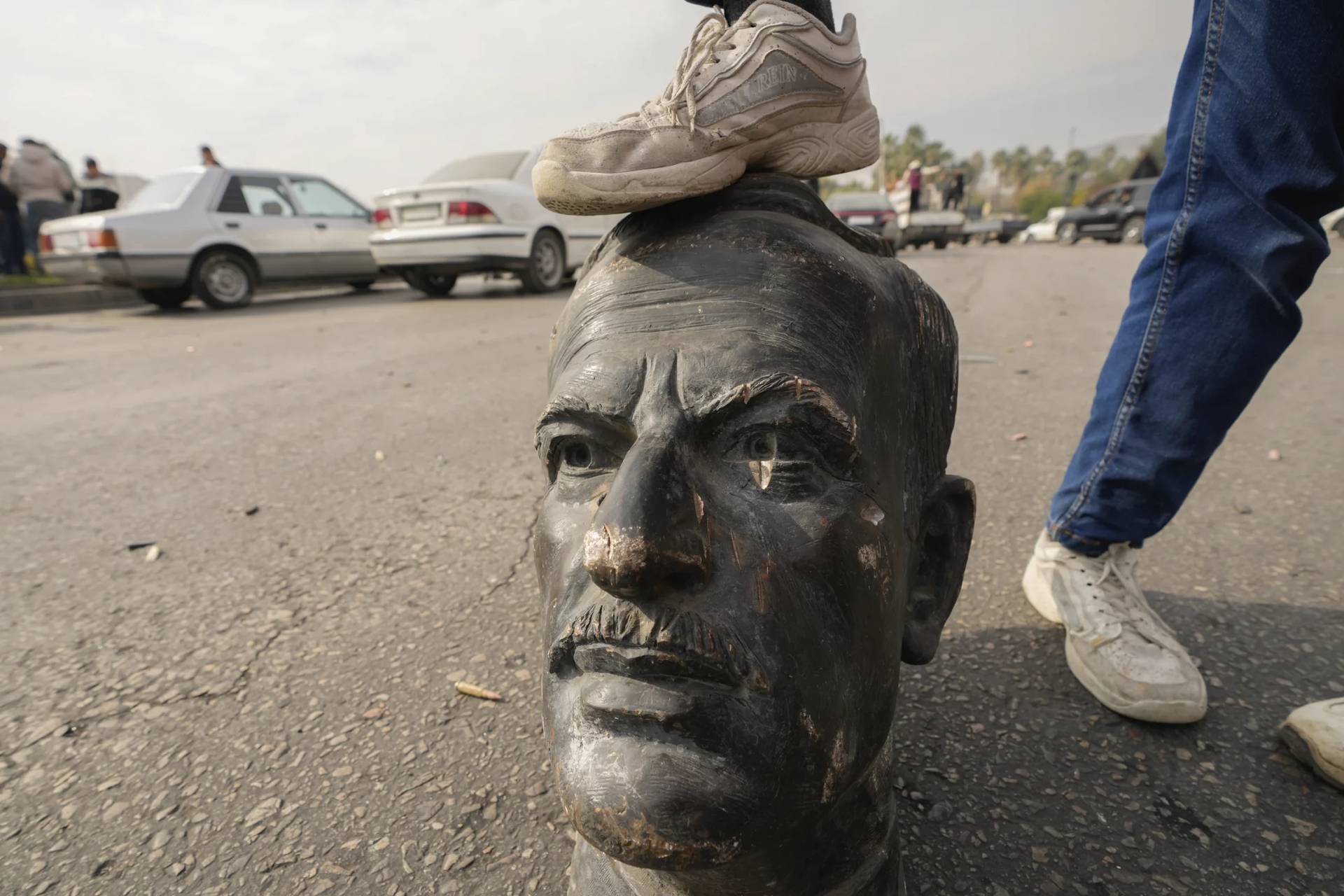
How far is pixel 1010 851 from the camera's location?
1.49 m

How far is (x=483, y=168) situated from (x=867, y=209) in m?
9.26

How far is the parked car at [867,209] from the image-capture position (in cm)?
1584

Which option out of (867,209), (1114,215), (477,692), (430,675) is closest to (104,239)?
(430,675)

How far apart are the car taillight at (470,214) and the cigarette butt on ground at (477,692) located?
764 cm

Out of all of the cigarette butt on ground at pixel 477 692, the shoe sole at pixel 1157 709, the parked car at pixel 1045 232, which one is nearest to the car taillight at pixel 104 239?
the cigarette butt on ground at pixel 477 692

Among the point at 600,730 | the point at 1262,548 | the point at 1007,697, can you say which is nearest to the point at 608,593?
the point at 600,730

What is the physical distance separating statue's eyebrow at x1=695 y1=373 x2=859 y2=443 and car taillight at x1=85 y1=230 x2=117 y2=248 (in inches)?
399

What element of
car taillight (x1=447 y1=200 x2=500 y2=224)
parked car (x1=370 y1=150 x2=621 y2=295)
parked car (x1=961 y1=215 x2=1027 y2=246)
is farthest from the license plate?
parked car (x1=961 y1=215 x2=1027 y2=246)

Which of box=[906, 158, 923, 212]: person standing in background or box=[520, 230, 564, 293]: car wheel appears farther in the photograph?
box=[906, 158, 923, 212]: person standing in background

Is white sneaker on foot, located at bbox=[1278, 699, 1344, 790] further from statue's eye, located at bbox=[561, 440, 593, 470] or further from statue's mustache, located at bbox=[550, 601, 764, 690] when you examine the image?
statue's eye, located at bbox=[561, 440, 593, 470]

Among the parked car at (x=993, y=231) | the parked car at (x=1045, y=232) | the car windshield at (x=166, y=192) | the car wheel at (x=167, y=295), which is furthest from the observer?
the parked car at (x=1045, y=232)

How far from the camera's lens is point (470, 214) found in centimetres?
878

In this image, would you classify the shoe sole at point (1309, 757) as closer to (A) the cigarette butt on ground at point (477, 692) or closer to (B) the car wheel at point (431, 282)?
(A) the cigarette butt on ground at point (477, 692)

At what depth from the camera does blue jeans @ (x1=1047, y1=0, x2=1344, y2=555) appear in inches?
60.9
